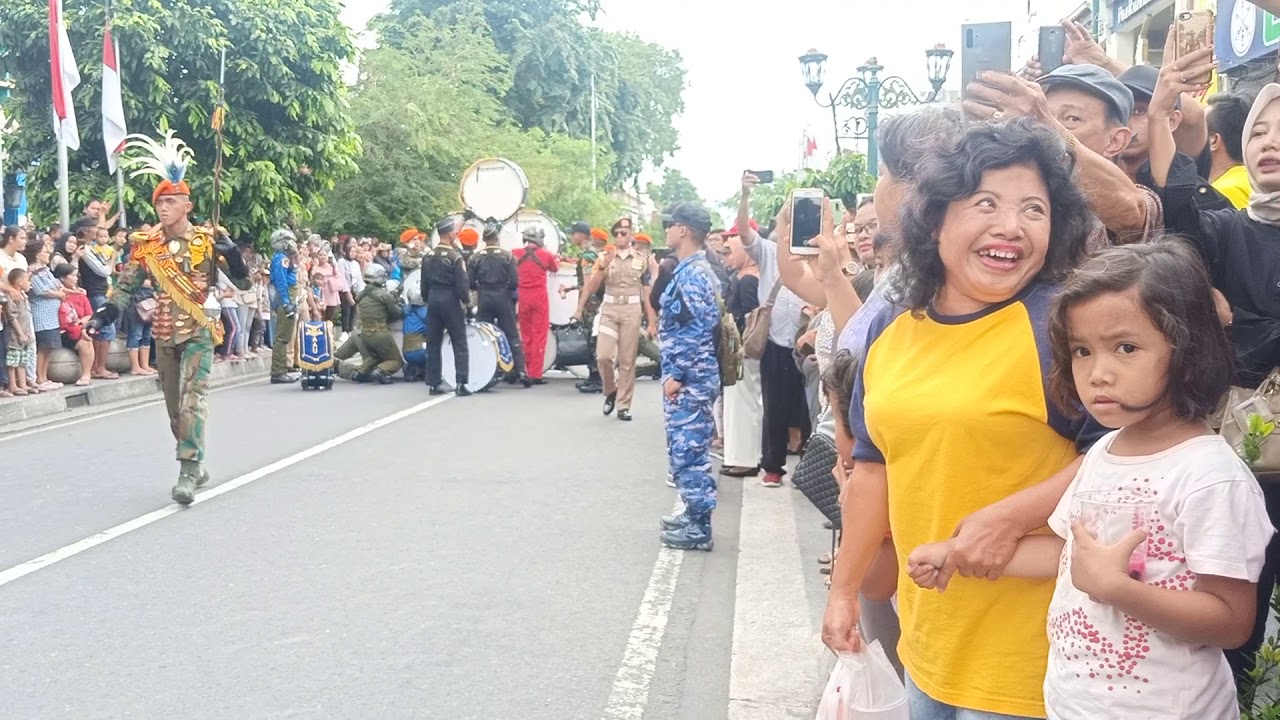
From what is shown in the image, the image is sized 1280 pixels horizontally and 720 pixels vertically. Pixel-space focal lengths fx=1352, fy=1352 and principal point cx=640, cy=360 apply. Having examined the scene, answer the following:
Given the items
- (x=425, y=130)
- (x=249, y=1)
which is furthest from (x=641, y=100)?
(x=249, y=1)

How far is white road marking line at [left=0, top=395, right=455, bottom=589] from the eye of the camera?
6.79 meters

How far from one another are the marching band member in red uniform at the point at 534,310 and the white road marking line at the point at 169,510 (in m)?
4.15

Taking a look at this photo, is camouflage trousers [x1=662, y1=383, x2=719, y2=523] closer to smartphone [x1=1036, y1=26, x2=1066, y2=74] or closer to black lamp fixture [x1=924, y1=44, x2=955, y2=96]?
smartphone [x1=1036, y1=26, x2=1066, y2=74]

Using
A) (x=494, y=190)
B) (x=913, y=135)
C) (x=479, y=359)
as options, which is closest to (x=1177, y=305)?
(x=913, y=135)

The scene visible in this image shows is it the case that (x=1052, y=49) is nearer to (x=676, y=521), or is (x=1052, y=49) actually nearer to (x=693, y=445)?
(x=693, y=445)

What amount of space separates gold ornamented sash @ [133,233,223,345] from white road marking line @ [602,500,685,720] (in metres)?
3.55

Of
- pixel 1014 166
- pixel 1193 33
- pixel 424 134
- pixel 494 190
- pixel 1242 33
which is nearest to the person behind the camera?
pixel 1014 166

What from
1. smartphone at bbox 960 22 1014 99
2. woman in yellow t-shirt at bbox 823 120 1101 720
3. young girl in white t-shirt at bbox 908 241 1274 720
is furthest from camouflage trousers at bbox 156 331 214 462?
young girl in white t-shirt at bbox 908 241 1274 720

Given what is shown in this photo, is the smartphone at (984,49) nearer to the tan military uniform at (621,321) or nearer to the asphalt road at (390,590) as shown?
the asphalt road at (390,590)

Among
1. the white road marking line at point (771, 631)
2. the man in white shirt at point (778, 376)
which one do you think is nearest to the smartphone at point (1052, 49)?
the white road marking line at point (771, 631)

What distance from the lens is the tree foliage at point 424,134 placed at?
111 feet

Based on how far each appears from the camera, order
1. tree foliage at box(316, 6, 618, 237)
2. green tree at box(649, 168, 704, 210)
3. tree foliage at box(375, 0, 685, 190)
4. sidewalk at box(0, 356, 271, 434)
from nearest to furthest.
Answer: sidewalk at box(0, 356, 271, 434) < tree foliage at box(316, 6, 618, 237) < tree foliage at box(375, 0, 685, 190) < green tree at box(649, 168, 704, 210)

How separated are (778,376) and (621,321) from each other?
197 inches

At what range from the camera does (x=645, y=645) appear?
5625mm
